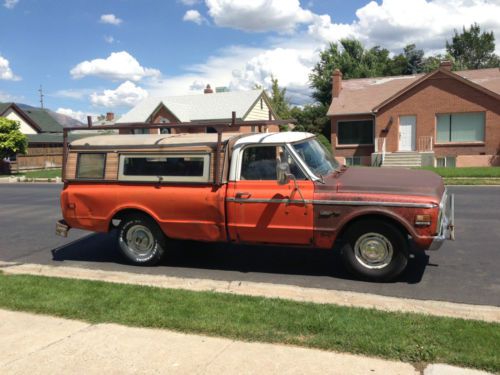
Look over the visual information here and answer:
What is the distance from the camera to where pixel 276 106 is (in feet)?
190

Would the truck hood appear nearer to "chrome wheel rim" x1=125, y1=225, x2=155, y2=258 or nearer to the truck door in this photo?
the truck door

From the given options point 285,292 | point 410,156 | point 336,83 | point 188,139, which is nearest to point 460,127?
point 410,156

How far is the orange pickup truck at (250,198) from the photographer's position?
20.5ft

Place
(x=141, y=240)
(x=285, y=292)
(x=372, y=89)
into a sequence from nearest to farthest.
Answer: (x=285, y=292)
(x=141, y=240)
(x=372, y=89)

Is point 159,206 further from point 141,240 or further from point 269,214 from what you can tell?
point 269,214

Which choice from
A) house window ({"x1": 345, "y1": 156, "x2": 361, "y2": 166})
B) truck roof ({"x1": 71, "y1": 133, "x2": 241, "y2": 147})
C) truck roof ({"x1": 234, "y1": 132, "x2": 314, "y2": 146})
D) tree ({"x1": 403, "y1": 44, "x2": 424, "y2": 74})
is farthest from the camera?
tree ({"x1": 403, "y1": 44, "x2": 424, "y2": 74})

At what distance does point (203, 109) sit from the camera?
1543 inches

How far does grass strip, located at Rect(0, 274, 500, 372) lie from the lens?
4.25 metres

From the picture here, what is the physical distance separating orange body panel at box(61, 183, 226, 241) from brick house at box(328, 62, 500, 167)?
22.3 m

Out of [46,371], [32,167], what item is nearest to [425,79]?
[46,371]

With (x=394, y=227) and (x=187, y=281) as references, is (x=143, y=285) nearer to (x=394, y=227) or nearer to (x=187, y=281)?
(x=187, y=281)

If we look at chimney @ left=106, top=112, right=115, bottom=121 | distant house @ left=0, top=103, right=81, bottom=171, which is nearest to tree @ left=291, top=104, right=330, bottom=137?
distant house @ left=0, top=103, right=81, bottom=171

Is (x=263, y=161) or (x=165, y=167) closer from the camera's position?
(x=263, y=161)

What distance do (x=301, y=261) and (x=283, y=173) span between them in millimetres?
1836
